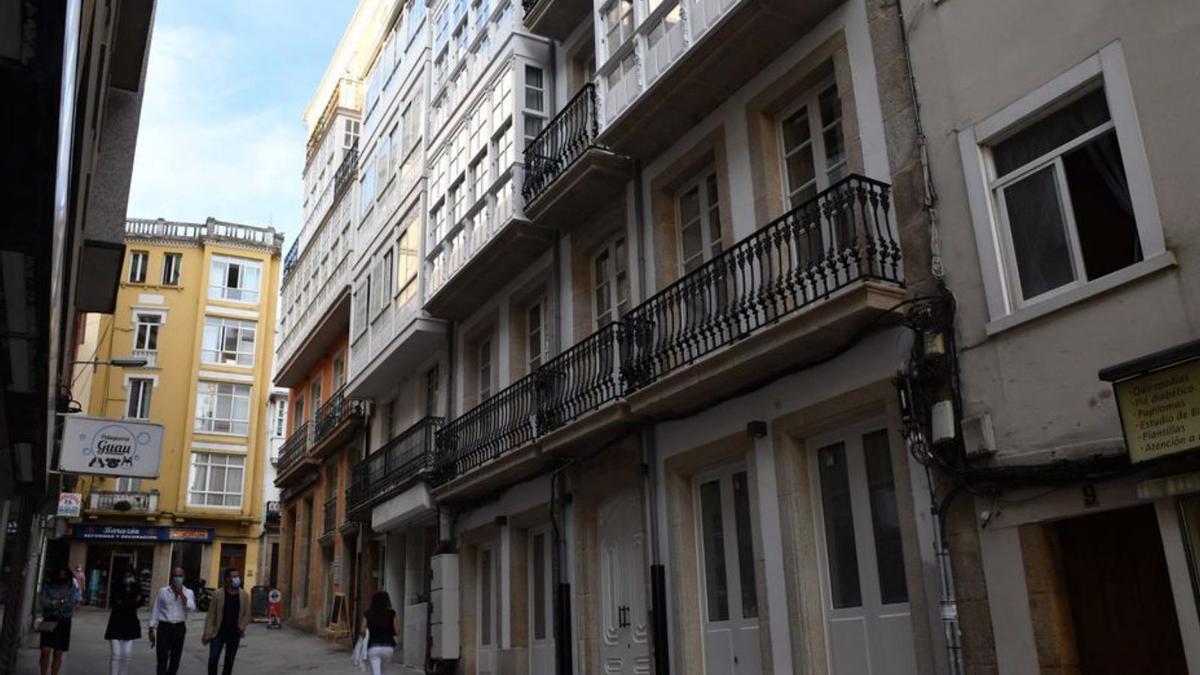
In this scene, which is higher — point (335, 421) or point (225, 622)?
point (335, 421)

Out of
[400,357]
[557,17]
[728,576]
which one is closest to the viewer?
[728,576]

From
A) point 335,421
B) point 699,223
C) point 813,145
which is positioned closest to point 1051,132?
point 813,145

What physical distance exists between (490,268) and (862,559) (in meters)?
9.04

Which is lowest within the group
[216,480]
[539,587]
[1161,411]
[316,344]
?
[539,587]

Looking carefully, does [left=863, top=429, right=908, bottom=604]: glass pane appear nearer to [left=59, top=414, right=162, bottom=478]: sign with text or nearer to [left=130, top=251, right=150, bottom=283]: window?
[left=59, top=414, right=162, bottom=478]: sign with text

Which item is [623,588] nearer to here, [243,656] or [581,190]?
[581,190]

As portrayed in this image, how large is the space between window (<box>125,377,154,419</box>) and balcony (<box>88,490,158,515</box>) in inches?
128

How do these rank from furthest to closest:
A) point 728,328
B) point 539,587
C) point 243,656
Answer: point 243,656, point 539,587, point 728,328

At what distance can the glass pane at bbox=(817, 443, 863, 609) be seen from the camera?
9.48 metres

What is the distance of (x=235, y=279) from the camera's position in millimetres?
46594

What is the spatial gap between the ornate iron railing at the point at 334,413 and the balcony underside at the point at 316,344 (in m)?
1.68

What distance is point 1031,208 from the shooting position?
8.16 m

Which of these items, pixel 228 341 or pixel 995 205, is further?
pixel 228 341

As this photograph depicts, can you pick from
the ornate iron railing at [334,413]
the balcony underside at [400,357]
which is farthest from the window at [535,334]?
the ornate iron railing at [334,413]
